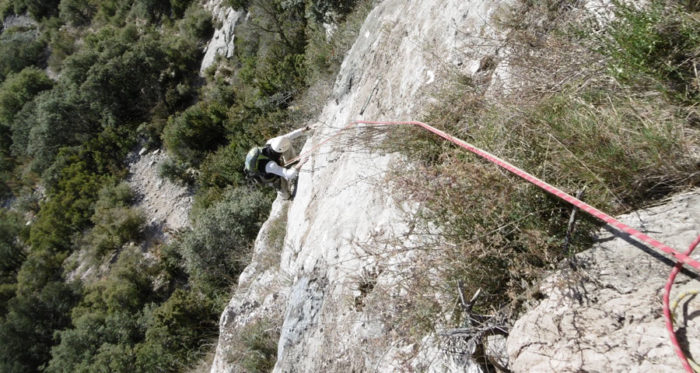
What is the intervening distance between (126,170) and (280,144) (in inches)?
562

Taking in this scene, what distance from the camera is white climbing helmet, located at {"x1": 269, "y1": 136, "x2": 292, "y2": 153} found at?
601 centimetres

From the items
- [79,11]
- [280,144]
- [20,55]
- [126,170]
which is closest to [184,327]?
[280,144]

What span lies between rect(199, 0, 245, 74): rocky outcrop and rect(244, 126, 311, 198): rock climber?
1198cm

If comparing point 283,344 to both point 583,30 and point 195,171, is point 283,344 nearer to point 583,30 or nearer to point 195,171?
point 583,30

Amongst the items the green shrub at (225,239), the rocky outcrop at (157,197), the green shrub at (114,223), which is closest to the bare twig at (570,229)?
the green shrub at (225,239)

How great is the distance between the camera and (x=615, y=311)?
1.75m

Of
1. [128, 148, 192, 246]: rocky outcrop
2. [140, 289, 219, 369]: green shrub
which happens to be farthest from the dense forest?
[128, 148, 192, 246]: rocky outcrop

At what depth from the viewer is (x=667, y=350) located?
1.52 m

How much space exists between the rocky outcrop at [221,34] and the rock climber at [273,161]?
39.3 ft

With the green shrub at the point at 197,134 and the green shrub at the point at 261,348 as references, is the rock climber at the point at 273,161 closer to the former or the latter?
the green shrub at the point at 261,348

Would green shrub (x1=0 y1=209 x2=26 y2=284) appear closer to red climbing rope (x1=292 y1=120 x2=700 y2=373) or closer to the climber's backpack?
the climber's backpack

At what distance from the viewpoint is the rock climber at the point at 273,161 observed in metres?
5.97

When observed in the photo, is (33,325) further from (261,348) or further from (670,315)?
(670,315)

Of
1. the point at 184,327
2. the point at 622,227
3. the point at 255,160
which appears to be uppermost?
the point at 622,227
